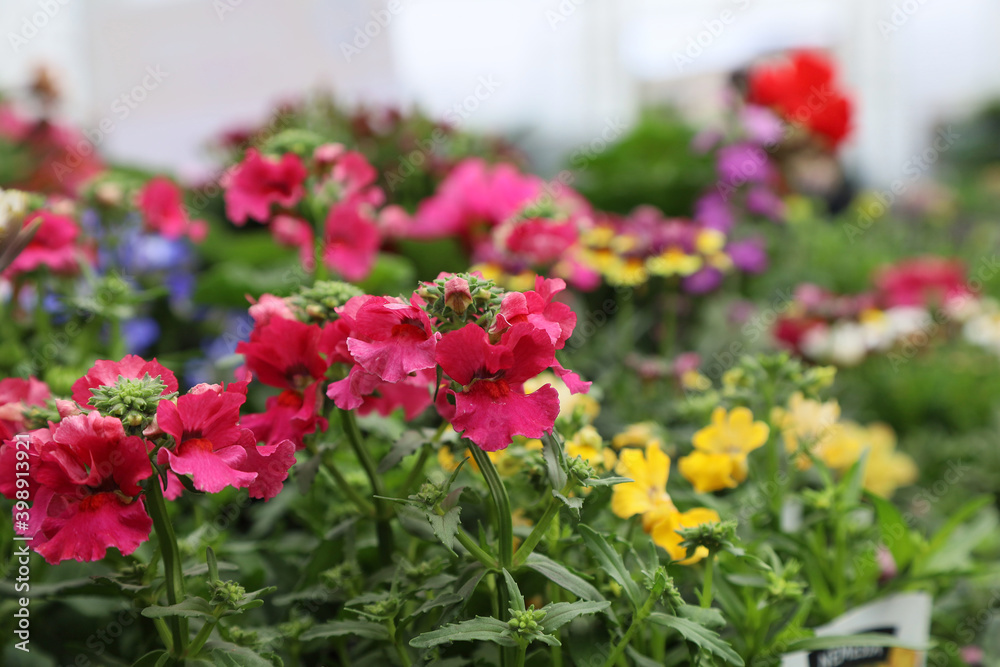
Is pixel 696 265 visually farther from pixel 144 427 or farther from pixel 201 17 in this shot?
pixel 201 17

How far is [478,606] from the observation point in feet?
1.77

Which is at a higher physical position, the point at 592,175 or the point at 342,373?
the point at 592,175

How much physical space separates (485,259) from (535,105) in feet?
13.0

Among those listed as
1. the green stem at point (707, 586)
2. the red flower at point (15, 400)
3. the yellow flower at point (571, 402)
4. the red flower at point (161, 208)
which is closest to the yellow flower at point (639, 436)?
the yellow flower at point (571, 402)

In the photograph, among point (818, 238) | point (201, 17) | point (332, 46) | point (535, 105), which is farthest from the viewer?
point (535, 105)

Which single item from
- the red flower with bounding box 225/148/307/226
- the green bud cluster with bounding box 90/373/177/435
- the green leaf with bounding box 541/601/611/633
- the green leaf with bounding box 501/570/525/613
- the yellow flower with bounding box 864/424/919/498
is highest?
the red flower with bounding box 225/148/307/226

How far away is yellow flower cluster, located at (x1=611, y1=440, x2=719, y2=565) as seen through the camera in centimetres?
55

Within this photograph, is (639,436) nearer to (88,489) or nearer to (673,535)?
(673,535)

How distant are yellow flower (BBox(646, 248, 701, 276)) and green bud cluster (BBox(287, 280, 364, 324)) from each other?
20.9 inches

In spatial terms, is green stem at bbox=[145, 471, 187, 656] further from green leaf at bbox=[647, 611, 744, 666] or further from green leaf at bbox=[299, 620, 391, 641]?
green leaf at bbox=[647, 611, 744, 666]

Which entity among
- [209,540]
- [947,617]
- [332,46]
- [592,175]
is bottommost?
[947,617]

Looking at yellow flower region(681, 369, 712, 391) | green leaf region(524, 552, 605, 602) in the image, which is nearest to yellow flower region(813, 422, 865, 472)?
yellow flower region(681, 369, 712, 391)

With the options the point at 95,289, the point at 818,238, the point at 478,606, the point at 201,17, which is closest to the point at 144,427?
the point at 478,606

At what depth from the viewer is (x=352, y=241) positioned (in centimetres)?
84
